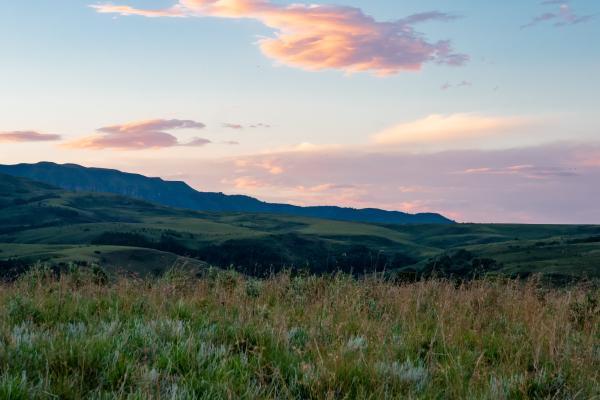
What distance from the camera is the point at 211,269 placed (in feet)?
45.8

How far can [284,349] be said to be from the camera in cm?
659

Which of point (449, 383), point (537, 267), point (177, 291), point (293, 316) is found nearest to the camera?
point (449, 383)

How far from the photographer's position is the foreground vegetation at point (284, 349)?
5.35 m

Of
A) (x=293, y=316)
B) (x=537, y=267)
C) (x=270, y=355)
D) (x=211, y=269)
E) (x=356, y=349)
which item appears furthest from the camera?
(x=537, y=267)

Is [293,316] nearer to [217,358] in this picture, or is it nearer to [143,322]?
[143,322]

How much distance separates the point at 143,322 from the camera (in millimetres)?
7566

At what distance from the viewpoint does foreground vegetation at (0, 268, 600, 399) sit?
5.35m

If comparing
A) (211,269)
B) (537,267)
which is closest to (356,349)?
(211,269)

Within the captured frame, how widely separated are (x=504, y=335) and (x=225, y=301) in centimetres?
415

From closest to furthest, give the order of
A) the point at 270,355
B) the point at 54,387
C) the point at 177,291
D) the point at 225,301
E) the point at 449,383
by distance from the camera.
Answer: the point at 54,387 → the point at 449,383 → the point at 270,355 → the point at 225,301 → the point at 177,291

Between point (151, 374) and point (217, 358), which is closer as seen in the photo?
point (151, 374)

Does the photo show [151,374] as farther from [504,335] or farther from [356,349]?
[504,335]

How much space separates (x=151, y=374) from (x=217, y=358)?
89 centimetres

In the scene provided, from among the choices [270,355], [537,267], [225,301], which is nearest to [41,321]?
[225,301]
